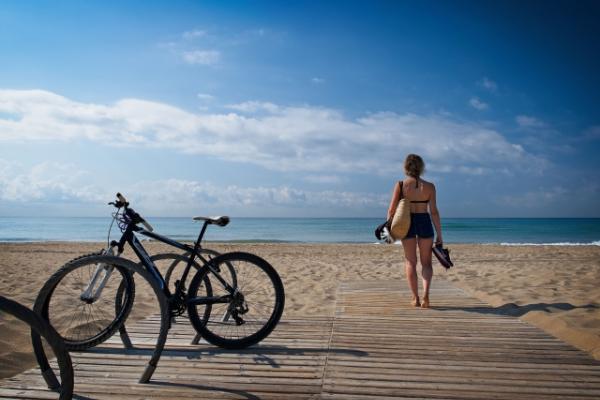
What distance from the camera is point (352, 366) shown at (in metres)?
2.99

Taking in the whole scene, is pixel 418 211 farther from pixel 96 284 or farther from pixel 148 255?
pixel 96 284

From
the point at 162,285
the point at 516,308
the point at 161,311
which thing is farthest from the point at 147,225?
the point at 516,308

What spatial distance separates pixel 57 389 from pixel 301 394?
1.60 m

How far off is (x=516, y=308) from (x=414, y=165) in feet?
8.56

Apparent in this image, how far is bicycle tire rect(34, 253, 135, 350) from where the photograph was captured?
107 inches

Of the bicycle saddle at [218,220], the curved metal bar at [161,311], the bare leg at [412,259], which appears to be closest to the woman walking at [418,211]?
the bare leg at [412,259]

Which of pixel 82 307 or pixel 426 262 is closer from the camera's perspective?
pixel 426 262

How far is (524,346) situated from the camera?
3473mm

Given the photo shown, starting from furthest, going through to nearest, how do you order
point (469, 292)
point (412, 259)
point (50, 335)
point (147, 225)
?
point (469, 292), point (412, 259), point (147, 225), point (50, 335)

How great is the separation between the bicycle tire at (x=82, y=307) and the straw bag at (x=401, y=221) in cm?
322

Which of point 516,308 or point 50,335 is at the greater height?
point 50,335

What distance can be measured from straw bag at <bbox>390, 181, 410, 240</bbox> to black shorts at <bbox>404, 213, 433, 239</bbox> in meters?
0.08

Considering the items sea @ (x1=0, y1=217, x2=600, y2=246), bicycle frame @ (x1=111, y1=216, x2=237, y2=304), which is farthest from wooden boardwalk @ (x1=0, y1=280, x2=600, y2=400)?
sea @ (x1=0, y1=217, x2=600, y2=246)

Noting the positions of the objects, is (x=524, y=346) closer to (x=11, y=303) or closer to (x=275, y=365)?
(x=275, y=365)
